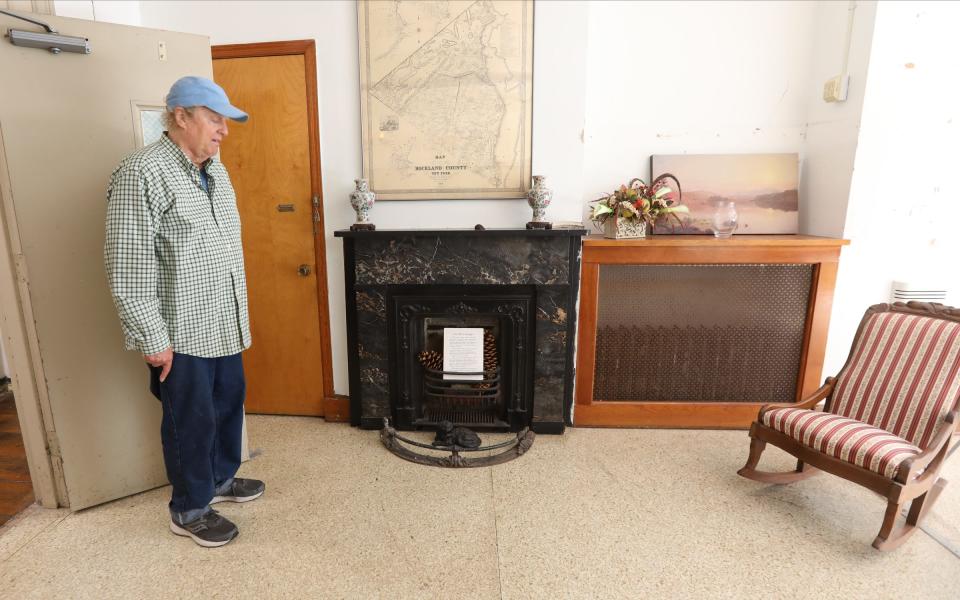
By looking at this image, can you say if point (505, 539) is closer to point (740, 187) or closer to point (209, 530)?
point (209, 530)

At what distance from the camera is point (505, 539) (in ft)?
6.48

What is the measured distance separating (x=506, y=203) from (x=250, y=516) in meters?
1.97

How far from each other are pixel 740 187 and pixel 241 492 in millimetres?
3149

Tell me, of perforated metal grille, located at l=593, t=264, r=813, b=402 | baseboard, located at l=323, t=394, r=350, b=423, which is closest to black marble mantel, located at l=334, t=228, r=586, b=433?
baseboard, located at l=323, t=394, r=350, b=423

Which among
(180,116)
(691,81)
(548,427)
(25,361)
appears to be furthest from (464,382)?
(691,81)

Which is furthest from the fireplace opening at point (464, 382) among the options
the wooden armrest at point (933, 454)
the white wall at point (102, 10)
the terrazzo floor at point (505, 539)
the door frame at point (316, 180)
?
the white wall at point (102, 10)

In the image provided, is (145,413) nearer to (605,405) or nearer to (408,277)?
(408,277)

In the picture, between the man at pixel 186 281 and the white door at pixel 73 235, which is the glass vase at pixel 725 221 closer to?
the man at pixel 186 281

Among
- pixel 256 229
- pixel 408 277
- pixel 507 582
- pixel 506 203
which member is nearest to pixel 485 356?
pixel 408 277

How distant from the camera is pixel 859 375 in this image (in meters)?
2.28

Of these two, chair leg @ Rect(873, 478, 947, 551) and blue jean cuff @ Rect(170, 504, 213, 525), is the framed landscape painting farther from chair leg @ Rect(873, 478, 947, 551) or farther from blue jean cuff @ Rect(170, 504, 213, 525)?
blue jean cuff @ Rect(170, 504, 213, 525)

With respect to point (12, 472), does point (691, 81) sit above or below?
above

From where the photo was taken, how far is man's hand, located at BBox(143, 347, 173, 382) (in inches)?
68.4

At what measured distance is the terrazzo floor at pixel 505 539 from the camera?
174cm
